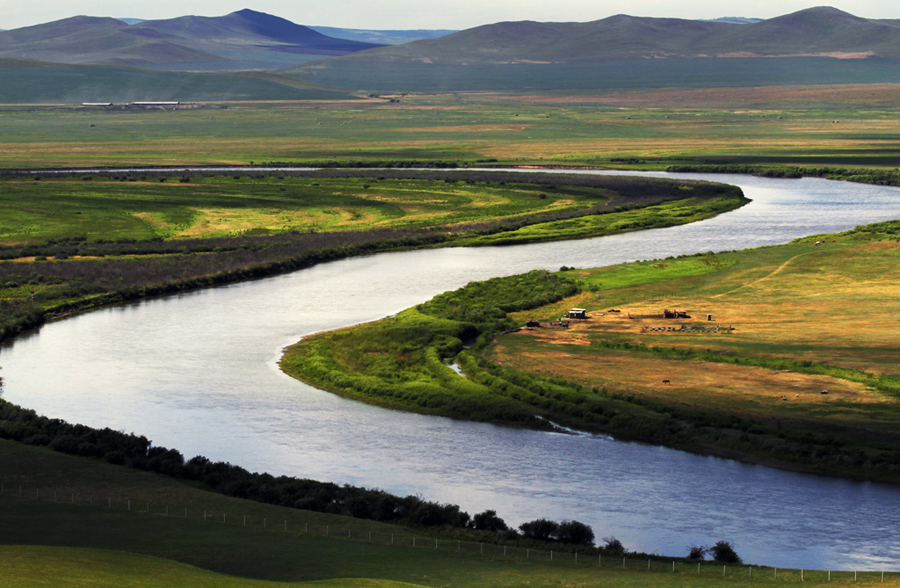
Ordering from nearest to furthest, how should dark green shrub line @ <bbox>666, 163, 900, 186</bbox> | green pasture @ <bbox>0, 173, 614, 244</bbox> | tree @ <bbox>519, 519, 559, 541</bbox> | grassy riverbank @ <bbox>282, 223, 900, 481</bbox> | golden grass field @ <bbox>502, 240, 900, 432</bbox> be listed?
tree @ <bbox>519, 519, 559, 541</bbox>
grassy riverbank @ <bbox>282, 223, 900, 481</bbox>
golden grass field @ <bbox>502, 240, 900, 432</bbox>
green pasture @ <bbox>0, 173, 614, 244</bbox>
dark green shrub line @ <bbox>666, 163, 900, 186</bbox>

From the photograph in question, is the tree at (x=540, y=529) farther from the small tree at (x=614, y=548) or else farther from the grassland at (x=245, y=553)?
the small tree at (x=614, y=548)

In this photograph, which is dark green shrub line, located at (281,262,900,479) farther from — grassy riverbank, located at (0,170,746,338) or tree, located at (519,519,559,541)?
grassy riverbank, located at (0,170,746,338)

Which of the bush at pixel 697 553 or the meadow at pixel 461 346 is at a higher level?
the meadow at pixel 461 346

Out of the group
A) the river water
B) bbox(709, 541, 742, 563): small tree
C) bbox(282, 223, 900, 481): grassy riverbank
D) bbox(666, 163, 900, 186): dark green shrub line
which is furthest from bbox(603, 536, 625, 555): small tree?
bbox(666, 163, 900, 186): dark green shrub line

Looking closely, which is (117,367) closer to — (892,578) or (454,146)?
(892,578)

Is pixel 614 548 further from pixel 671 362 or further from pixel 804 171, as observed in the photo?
pixel 804 171

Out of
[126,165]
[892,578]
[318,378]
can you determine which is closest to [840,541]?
[892,578]

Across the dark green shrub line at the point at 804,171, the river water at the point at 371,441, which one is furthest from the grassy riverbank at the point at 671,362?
the dark green shrub line at the point at 804,171
